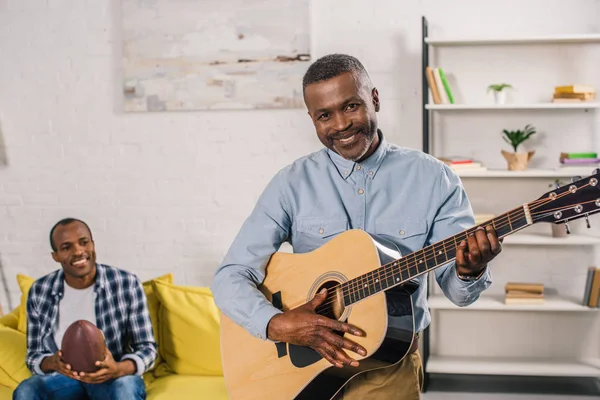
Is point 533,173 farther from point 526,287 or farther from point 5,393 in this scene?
Result: point 5,393

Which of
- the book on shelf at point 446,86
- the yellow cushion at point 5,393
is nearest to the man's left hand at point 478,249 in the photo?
the yellow cushion at point 5,393

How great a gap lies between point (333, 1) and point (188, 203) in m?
1.36

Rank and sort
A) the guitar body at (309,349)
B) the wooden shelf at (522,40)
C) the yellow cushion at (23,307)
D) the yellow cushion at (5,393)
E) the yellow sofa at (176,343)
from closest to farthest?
the guitar body at (309,349), the yellow cushion at (5,393), the yellow sofa at (176,343), the yellow cushion at (23,307), the wooden shelf at (522,40)

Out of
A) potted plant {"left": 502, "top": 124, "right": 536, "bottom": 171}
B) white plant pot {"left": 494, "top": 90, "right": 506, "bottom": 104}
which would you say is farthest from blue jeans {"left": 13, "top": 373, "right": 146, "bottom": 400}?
white plant pot {"left": 494, "top": 90, "right": 506, "bottom": 104}

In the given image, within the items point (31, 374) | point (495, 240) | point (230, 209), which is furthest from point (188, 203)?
point (495, 240)

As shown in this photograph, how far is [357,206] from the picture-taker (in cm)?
180

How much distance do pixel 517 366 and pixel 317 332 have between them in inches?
97.8

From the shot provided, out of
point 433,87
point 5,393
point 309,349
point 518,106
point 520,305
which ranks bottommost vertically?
point 5,393

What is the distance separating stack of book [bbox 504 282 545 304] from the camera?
382 cm

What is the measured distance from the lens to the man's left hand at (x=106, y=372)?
276cm

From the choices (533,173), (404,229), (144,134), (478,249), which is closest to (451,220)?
(404,229)

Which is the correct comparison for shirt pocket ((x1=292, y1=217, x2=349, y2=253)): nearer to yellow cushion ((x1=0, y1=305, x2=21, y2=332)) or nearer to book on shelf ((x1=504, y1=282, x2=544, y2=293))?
yellow cushion ((x1=0, y1=305, x2=21, y2=332))

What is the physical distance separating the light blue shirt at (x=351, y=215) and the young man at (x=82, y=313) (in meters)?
1.15

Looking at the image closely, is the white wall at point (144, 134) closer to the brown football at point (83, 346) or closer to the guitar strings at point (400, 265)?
the brown football at point (83, 346)
